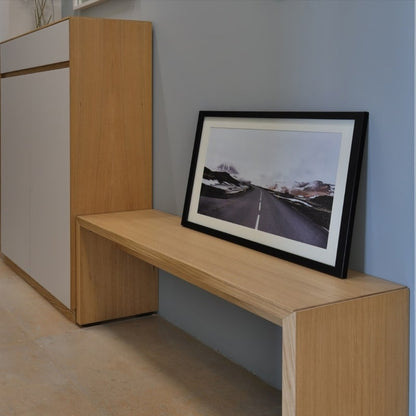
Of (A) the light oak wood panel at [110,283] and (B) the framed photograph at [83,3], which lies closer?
(A) the light oak wood panel at [110,283]

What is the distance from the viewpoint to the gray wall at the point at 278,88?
5.24 ft

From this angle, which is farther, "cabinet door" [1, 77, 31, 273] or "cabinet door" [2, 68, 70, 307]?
"cabinet door" [1, 77, 31, 273]

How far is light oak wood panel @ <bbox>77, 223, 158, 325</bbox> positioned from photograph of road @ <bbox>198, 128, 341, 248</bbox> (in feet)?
2.01

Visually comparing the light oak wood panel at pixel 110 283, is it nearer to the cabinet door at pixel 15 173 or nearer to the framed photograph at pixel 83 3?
the cabinet door at pixel 15 173

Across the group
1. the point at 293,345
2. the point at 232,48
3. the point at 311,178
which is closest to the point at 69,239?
the point at 232,48

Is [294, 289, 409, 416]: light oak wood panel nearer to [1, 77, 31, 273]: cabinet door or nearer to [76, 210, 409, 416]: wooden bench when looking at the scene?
[76, 210, 409, 416]: wooden bench

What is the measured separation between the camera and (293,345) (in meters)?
1.37

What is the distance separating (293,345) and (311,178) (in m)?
0.60

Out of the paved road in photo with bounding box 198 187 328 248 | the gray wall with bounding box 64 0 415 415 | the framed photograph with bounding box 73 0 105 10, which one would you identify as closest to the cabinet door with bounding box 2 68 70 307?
the gray wall with bounding box 64 0 415 415

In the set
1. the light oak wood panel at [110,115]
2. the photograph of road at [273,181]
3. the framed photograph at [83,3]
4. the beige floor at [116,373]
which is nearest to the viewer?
the photograph of road at [273,181]

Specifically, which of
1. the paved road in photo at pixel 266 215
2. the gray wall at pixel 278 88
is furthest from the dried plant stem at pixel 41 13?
the paved road in photo at pixel 266 215

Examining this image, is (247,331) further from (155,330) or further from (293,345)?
(293,345)

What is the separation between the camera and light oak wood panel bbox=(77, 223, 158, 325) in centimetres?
268

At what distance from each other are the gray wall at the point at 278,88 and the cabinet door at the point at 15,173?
787mm
